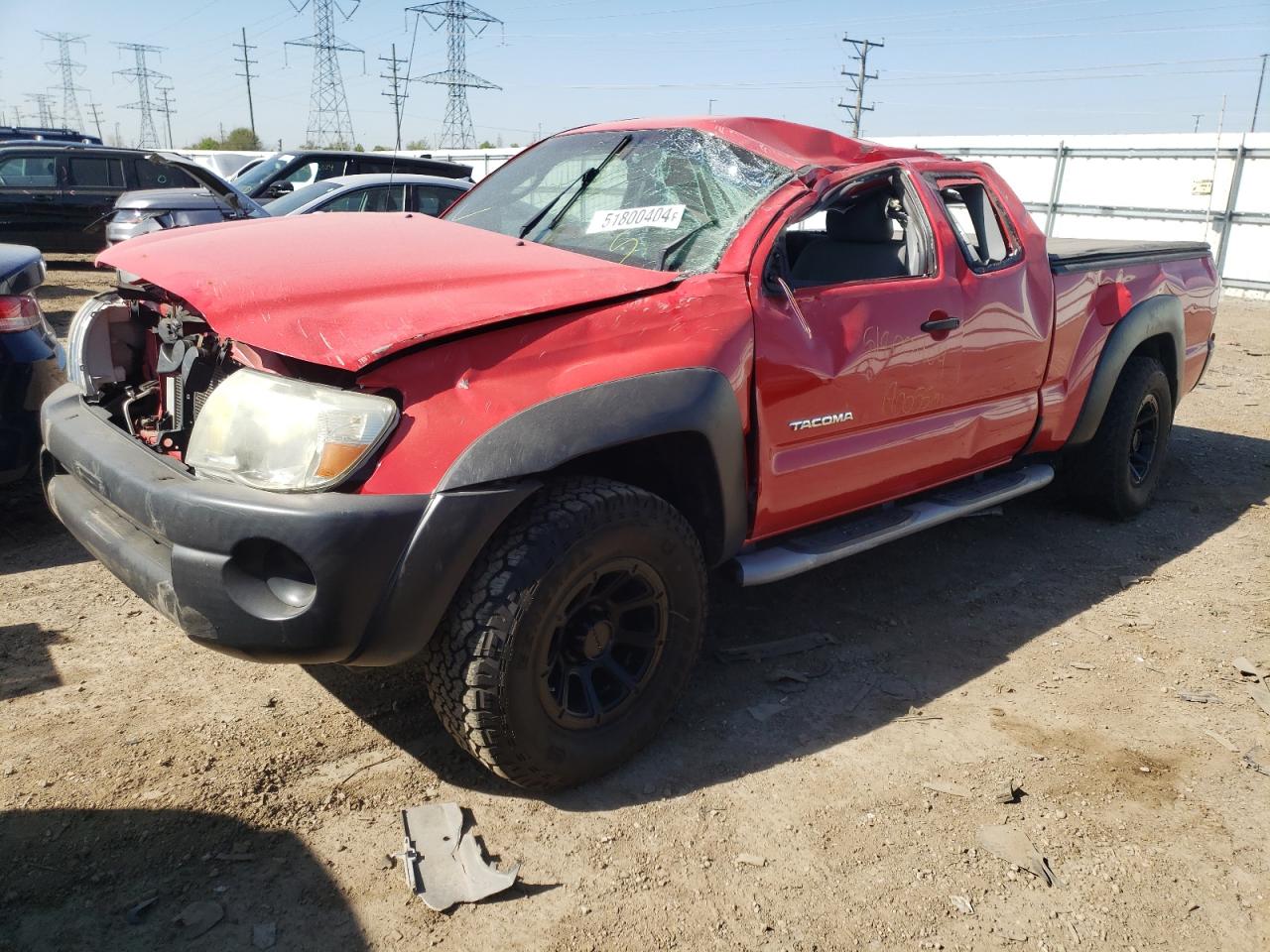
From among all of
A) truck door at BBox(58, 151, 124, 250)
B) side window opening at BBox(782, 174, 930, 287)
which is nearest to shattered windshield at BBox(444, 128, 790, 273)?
side window opening at BBox(782, 174, 930, 287)

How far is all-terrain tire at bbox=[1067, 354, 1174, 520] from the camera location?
191 inches

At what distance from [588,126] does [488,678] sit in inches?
96.5

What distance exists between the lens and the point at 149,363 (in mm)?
3297

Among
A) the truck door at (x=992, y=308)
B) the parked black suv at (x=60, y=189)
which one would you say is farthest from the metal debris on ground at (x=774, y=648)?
the parked black suv at (x=60, y=189)

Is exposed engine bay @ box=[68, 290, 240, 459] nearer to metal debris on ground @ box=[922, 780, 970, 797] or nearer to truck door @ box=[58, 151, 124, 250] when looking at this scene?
metal debris on ground @ box=[922, 780, 970, 797]

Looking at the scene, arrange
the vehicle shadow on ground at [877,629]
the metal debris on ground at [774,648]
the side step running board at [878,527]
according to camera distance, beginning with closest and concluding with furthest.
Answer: the vehicle shadow on ground at [877,629] → the side step running board at [878,527] → the metal debris on ground at [774,648]

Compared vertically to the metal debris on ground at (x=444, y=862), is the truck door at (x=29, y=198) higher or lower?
higher

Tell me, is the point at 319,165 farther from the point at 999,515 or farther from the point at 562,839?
the point at 562,839

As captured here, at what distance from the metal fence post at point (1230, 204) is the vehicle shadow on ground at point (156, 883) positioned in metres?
17.6

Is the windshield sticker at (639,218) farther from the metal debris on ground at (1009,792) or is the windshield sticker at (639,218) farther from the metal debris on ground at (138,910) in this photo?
the metal debris on ground at (138,910)

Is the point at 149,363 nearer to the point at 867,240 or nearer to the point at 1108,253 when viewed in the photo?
the point at 867,240

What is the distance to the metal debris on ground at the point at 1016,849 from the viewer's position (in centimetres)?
254

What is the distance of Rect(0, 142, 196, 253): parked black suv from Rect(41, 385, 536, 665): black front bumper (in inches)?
464

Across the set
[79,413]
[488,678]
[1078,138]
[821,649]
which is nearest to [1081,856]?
[821,649]
